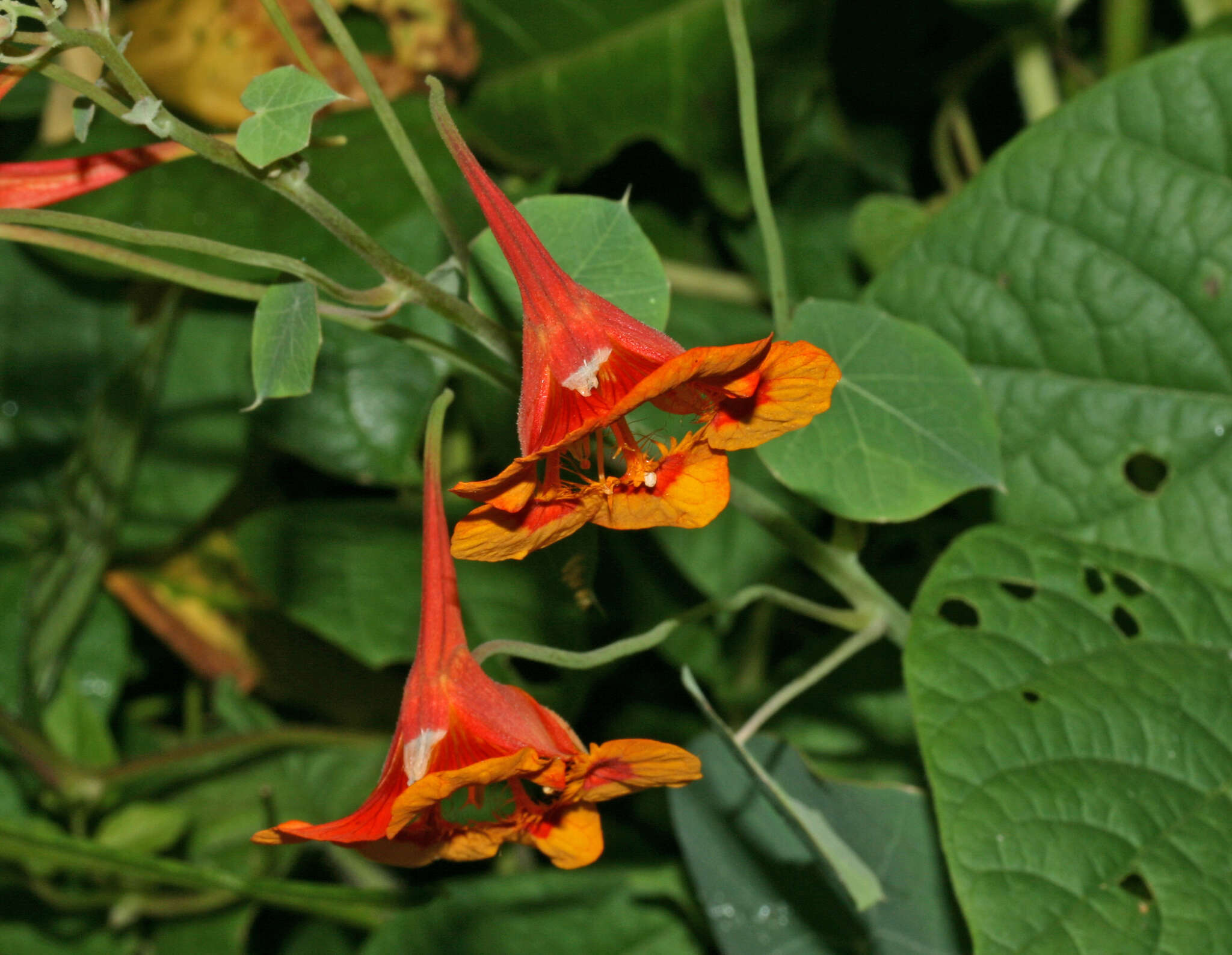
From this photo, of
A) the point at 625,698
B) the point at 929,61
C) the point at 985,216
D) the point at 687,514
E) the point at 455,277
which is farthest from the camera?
the point at 929,61

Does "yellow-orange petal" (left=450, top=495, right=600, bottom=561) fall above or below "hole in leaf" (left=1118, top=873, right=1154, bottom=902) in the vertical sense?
above

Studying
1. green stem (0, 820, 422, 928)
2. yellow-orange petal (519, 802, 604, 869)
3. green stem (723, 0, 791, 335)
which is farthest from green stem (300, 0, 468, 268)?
green stem (0, 820, 422, 928)

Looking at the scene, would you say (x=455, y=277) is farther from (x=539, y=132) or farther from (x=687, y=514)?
(x=539, y=132)

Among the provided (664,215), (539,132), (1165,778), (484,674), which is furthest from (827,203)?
(484,674)

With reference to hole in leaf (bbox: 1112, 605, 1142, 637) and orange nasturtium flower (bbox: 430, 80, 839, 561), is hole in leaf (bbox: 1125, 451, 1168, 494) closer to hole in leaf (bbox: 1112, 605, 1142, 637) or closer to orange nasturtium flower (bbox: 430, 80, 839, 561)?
hole in leaf (bbox: 1112, 605, 1142, 637)

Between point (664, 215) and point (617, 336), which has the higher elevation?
point (617, 336)

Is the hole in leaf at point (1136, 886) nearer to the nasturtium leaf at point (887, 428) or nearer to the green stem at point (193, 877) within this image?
the nasturtium leaf at point (887, 428)

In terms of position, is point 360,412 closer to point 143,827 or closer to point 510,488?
point 143,827

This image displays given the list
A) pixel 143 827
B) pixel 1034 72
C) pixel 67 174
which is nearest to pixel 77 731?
pixel 143 827

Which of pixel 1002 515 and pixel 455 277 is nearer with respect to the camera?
pixel 455 277
